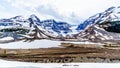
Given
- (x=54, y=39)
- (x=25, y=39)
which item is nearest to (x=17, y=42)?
(x=25, y=39)

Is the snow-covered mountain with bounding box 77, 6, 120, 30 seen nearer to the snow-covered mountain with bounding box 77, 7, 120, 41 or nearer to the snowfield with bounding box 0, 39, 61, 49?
the snow-covered mountain with bounding box 77, 7, 120, 41

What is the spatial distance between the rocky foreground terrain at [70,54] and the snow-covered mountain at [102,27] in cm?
19

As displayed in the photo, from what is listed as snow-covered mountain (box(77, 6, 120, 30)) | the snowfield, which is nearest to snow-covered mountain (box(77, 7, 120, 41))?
snow-covered mountain (box(77, 6, 120, 30))

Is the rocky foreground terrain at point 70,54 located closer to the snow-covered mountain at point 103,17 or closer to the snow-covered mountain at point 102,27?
the snow-covered mountain at point 102,27

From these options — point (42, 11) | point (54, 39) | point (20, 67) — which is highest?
point (42, 11)

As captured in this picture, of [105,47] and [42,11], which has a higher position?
[42,11]

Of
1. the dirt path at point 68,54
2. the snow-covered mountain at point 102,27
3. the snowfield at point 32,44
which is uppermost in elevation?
the snow-covered mountain at point 102,27

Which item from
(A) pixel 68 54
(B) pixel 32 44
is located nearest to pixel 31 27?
(B) pixel 32 44

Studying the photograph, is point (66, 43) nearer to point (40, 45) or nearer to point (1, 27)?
point (40, 45)

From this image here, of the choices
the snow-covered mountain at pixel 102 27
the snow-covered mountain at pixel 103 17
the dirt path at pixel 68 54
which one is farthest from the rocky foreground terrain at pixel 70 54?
the snow-covered mountain at pixel 103 17

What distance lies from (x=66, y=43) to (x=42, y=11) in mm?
639

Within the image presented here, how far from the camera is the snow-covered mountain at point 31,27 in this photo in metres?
6.78

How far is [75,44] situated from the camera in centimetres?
681

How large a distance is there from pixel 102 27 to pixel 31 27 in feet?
3.70
